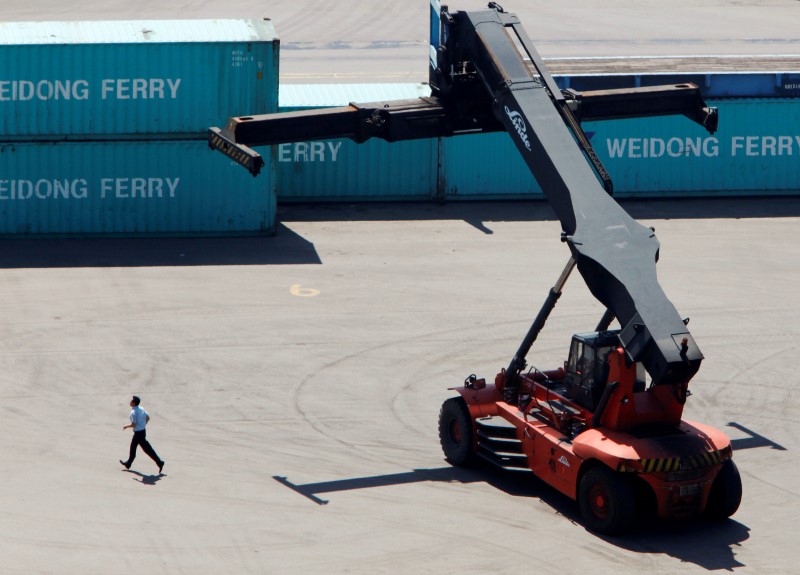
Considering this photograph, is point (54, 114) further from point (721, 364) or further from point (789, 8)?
point (789, 8)

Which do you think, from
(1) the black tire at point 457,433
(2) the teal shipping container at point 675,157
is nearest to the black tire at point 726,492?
(1) the black tire at point 457,433

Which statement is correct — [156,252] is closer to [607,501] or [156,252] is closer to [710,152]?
[710,152]

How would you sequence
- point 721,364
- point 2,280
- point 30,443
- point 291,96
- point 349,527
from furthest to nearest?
point 291,96 < point 2,280 < point 721,364 < point 30,443 < point 349,527

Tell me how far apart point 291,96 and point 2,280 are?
1063 cm

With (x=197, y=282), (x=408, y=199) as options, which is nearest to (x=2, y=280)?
(x=197, y=282)

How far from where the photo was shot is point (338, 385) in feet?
74.8

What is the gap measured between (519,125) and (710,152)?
19.9m

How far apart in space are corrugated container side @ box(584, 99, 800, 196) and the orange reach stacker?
16.0 m

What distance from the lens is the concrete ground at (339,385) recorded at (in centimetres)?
1625

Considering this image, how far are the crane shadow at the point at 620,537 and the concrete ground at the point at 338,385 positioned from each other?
5 cm

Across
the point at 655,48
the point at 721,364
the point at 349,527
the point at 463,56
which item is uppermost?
the point at 655,48

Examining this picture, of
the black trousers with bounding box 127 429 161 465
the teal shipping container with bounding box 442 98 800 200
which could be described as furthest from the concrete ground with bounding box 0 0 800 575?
the teal shipping container with bounding box 442 98 800 200

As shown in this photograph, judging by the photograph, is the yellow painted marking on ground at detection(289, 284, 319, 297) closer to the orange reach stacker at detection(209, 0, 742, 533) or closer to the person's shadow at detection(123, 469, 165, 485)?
the orange reach stacker at detection(209, 0, 742, 533)

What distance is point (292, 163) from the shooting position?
118 ft
